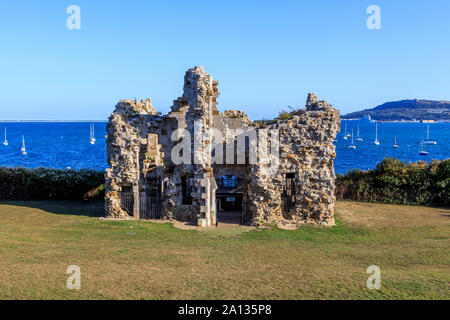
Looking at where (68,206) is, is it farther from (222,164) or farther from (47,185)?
(222,164)

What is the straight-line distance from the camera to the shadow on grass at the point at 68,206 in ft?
82.0

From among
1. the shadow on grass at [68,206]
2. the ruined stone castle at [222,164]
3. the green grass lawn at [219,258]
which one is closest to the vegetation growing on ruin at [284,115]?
the ruined stone castle at [222,164]

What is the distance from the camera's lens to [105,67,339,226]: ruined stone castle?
2258cm

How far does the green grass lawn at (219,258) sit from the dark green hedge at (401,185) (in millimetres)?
3341

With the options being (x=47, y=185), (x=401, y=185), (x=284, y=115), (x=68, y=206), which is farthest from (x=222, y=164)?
(x=401, y=185)

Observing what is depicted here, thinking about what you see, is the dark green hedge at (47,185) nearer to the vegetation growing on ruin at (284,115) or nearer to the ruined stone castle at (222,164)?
the ruined stone castle at (222,164)

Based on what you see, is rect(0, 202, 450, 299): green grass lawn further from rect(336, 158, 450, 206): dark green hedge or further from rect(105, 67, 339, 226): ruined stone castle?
rect(336, 158, 450, 206): dark green hedge

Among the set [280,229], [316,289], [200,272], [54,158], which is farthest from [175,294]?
[54,158]

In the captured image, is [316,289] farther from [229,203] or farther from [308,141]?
[229,203]

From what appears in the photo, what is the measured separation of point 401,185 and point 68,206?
23873 mm

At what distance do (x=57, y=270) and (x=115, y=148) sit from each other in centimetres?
1068

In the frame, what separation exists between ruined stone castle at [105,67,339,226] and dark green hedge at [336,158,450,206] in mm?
7934

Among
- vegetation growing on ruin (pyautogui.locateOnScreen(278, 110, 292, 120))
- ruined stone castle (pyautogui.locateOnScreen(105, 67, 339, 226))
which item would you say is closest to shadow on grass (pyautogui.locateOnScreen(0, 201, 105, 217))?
ruined stone castle (pyautogui.locateOnScreen(105, 67, 339, 226))

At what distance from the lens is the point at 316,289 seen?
496 inches
